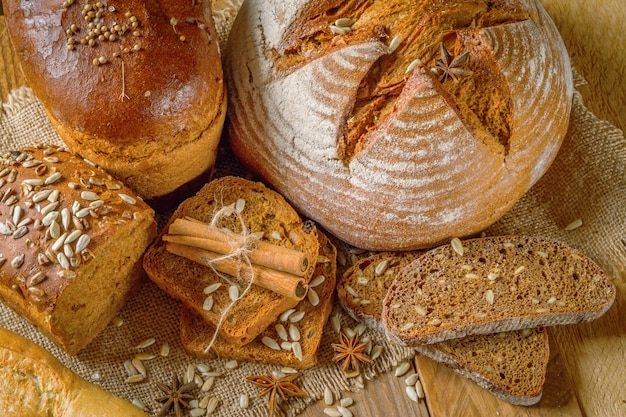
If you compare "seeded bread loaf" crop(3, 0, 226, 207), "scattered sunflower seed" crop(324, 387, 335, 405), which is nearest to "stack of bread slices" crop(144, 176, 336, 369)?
"scattered sunflower seed" crop(324, 387, 335, 405)

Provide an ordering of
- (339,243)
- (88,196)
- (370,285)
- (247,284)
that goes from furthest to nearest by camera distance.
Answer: (339,243) < (370,285) < (247,284) < (88,196)

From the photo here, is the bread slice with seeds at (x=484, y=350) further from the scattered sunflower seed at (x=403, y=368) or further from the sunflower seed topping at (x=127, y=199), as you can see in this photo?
the sunflower seed topping at (x=127, y=199)

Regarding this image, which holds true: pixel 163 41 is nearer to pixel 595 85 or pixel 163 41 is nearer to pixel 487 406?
pixel 487 406

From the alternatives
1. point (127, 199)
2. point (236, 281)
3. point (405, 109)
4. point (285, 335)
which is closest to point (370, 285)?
point (285, 335)

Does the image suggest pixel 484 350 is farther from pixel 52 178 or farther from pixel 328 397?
pixel 52 178

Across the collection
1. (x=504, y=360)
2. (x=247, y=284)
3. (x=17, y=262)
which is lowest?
(x=504, y=360)

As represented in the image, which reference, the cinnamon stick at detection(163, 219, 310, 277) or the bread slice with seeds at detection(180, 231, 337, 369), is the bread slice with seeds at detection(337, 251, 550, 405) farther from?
the cinnamon stick at detection(163, 219, 310, 277)
